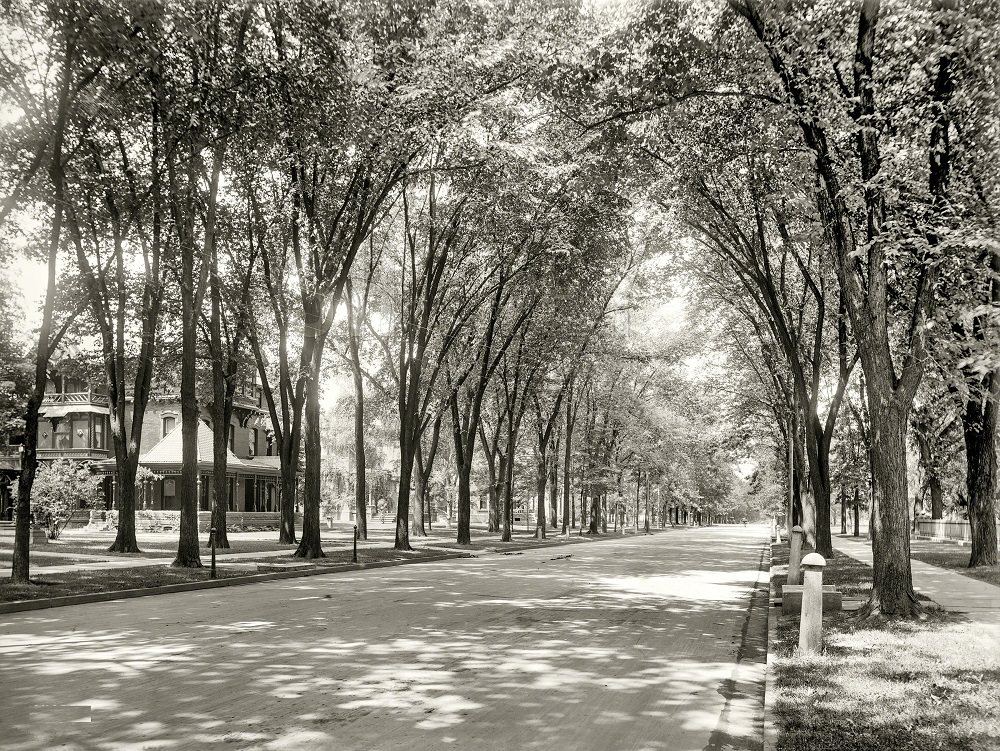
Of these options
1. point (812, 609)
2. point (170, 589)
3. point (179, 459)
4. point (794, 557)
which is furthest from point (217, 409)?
point (179, 459)

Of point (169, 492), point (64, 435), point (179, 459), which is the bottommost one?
point (169, 492)

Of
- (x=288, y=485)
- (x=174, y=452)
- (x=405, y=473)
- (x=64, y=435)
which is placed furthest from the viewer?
(x=64, y=435)

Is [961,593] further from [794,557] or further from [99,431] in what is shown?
[99,431]

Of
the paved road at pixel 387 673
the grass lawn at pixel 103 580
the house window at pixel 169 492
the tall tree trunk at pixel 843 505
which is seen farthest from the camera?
the tall tree trunk at pixel 843 505

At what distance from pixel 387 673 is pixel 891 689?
437 centimetres

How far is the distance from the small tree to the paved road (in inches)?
781

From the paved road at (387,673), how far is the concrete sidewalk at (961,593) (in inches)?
112

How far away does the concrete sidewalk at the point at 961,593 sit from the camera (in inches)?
472

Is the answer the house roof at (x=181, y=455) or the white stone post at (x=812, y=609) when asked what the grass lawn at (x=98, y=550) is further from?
the white stone post at (x=812, y=609)

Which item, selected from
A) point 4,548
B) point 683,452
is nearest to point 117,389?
point 4,548

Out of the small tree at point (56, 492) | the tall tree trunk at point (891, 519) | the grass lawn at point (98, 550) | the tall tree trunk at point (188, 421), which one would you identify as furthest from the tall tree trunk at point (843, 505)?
the small tree at point (56, 492)

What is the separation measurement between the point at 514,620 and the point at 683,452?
2230 inches

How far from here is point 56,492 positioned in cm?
3159

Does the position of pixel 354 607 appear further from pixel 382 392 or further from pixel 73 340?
pixel 382 392
